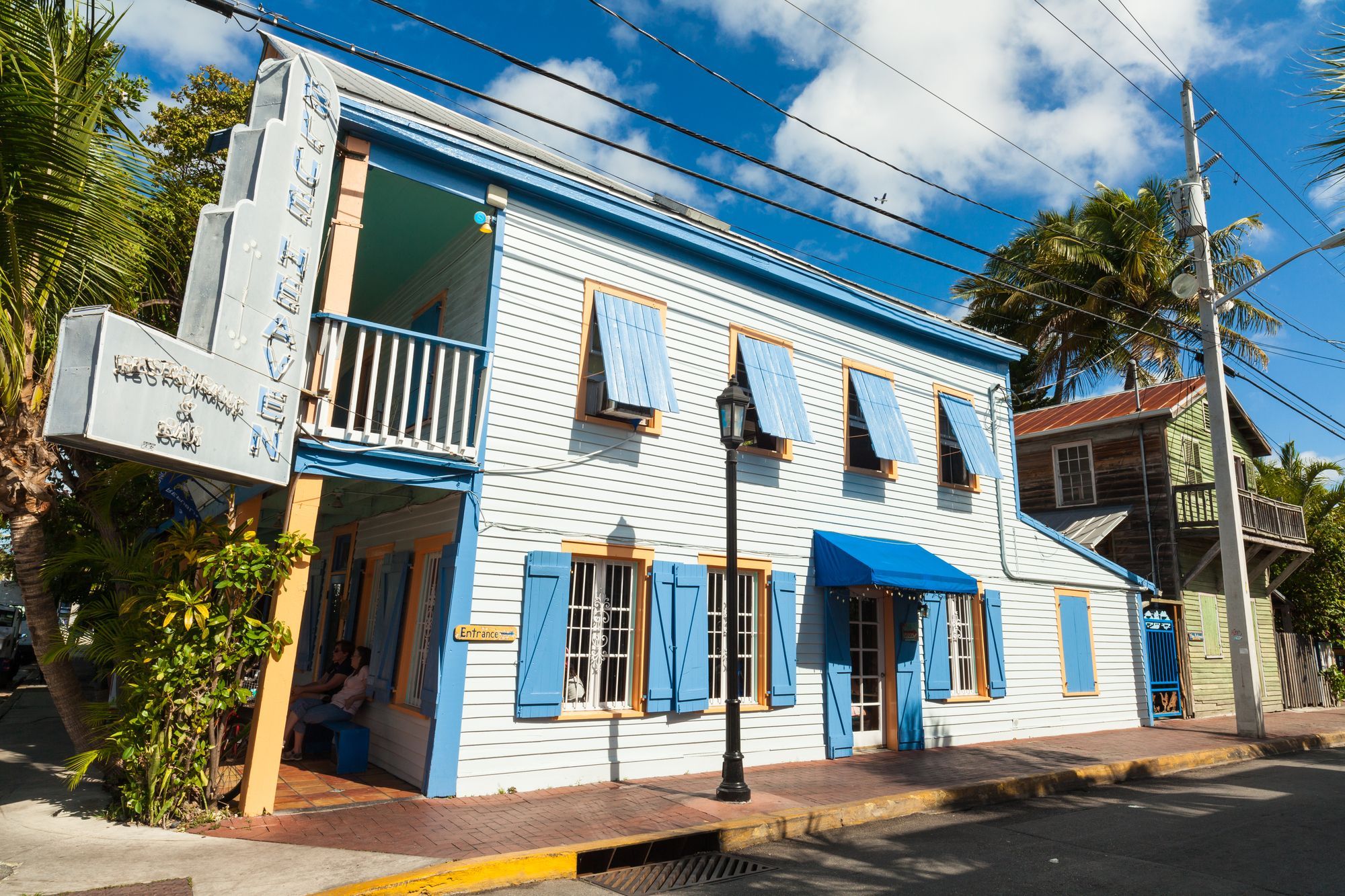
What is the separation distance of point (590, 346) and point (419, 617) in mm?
3680

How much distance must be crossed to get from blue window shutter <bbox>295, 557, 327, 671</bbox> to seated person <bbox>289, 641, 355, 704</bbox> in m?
1.78

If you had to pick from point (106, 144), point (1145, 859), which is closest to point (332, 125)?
point (106, 144)

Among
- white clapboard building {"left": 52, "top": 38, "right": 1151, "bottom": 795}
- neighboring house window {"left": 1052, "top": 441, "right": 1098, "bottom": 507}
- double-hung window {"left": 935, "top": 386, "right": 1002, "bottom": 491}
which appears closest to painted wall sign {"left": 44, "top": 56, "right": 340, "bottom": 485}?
white clapboard building {"left": 52, "top": 38, "right": 1151, "bottom": 795}

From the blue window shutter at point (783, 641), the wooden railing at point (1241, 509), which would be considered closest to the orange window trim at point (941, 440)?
the blue window shutter at point (783, 641)

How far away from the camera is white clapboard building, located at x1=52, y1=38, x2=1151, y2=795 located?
26.5 ft

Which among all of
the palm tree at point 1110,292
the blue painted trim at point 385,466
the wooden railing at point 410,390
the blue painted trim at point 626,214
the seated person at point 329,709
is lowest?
the seated person at point 329,709

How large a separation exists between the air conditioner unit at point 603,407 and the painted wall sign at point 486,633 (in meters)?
2.63

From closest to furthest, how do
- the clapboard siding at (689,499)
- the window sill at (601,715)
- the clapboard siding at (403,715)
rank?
the clapboard siding at (403,715)
the clapboard siding at (689,499)
the window sill at (601,715)

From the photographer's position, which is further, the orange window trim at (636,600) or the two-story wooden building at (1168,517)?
the two-story wooden building at (1168,517)

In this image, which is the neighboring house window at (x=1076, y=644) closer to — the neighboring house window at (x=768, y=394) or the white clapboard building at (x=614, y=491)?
the white clapboard building at (x=614, y=491)

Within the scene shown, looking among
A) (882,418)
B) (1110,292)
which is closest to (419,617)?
(882,418)

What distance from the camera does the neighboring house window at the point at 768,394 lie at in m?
10.6

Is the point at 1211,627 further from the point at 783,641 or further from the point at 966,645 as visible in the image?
the point at 783,641

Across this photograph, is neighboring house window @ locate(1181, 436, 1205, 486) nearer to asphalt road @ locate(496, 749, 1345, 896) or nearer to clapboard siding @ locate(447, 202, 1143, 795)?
clapboard siding @ locate(447, 202, 1143, 795)
